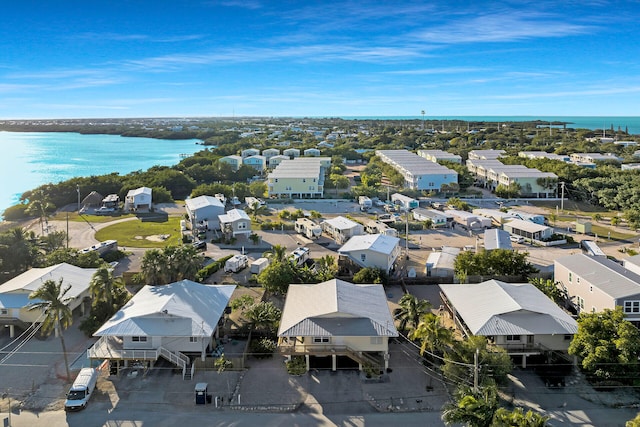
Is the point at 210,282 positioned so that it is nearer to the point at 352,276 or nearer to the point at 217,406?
the point at 352,276

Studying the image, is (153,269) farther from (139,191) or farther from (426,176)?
(426,176)

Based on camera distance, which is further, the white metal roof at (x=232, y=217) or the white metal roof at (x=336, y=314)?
the white metal roof at (x=232, y=217)

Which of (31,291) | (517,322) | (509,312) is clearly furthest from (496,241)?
(31,291)

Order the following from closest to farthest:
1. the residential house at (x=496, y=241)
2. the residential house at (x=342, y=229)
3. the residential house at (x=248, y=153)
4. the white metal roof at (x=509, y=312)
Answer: the white metal roof at (x=509, y=312), the residential house at (x=496, y=241), the residential house at (x=342, y=229), the residential house at (x=248, y=153)

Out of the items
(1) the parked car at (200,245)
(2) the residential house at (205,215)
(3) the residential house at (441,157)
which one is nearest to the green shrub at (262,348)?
(1) the parked car at (200,245)

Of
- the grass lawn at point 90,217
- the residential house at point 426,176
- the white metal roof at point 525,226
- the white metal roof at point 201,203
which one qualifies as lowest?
the grass lawn at point 90,217

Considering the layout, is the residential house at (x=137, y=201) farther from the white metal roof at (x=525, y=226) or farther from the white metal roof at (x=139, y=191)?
the white metal roof at (x=525, y=226)

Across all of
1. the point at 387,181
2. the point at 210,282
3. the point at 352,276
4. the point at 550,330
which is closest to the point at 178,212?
the point at 210,282

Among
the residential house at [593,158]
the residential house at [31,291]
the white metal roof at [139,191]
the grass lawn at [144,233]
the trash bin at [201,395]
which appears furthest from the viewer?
the residential house at [593,158]
